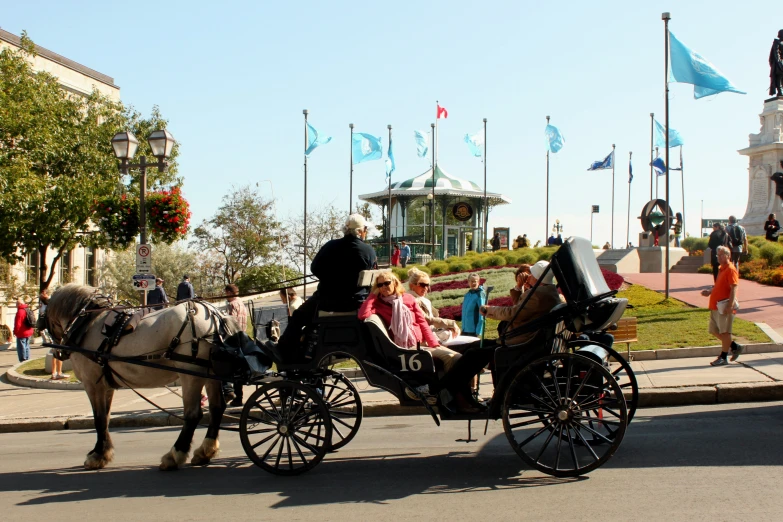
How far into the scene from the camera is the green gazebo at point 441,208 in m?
55.5

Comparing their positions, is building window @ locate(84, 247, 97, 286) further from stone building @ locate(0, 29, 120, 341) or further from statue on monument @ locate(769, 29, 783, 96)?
statue on monument @ locate(769, 29, 783, 96)

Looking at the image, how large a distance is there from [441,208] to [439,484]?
5299 centimetres

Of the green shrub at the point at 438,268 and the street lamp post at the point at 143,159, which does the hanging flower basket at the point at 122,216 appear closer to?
the street lamp post at the point at 143,159

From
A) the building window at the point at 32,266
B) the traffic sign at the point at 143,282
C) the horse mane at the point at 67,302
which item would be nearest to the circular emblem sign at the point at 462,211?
the building window at the point at 32,266

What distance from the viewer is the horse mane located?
816 cm

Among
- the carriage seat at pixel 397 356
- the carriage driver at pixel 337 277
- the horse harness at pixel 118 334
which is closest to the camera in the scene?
the carriage seat at pixel 397 356

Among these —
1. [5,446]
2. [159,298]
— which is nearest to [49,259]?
[159,298]

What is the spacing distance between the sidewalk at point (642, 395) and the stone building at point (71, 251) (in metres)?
23.6

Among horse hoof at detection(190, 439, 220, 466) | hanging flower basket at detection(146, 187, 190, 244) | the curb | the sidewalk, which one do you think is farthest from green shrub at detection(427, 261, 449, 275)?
horse hoof at detection(190, 439, 220, 466)

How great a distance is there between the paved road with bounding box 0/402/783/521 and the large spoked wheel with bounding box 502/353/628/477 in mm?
231

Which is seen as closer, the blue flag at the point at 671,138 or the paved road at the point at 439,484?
the paved road at the point at 439,484

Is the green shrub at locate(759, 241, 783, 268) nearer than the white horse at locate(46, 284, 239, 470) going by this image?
No

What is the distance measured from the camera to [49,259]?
130 ft

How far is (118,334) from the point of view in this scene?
A: 784 centimetres
